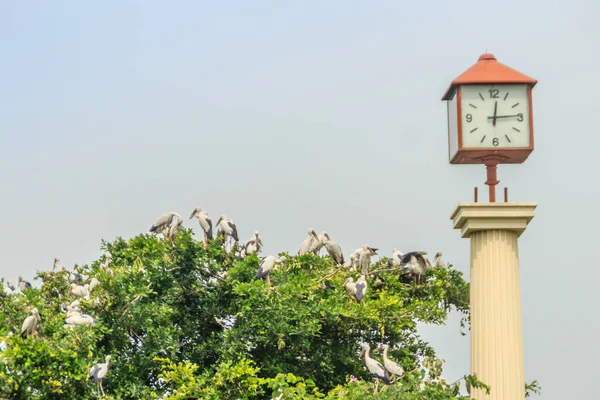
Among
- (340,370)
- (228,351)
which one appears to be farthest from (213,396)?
(340,370)

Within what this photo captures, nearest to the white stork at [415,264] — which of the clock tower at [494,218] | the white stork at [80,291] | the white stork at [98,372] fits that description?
the white stork at [80,291]

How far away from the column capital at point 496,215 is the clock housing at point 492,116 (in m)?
0.68

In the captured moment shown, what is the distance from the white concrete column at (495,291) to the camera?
56.1 ft

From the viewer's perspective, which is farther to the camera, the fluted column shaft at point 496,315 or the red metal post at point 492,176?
the red metal post at point 492,176

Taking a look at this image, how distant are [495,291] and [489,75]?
261 centimetres

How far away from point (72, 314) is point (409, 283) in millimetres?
6775

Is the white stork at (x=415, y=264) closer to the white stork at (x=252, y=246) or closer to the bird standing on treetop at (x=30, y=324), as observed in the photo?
the white stork at (x=252, y=246)

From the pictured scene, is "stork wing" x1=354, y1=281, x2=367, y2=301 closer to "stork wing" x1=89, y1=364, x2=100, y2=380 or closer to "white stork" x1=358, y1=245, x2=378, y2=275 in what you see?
"white stork" x1=358, y1=245, x2=378, y2=275

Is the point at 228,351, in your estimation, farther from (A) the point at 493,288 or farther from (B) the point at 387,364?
(A) the point at 493,288

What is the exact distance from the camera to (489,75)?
1786 cm

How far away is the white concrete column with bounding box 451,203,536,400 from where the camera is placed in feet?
56.1

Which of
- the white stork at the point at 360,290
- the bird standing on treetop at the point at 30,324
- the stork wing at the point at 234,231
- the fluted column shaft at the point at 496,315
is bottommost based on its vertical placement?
the fluted column shaft at the point at 496,315

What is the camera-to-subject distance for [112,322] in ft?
80.4

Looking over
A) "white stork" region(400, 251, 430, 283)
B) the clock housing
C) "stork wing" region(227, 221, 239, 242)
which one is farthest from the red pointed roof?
"stork wing" region(227, 221, 239, 242)
